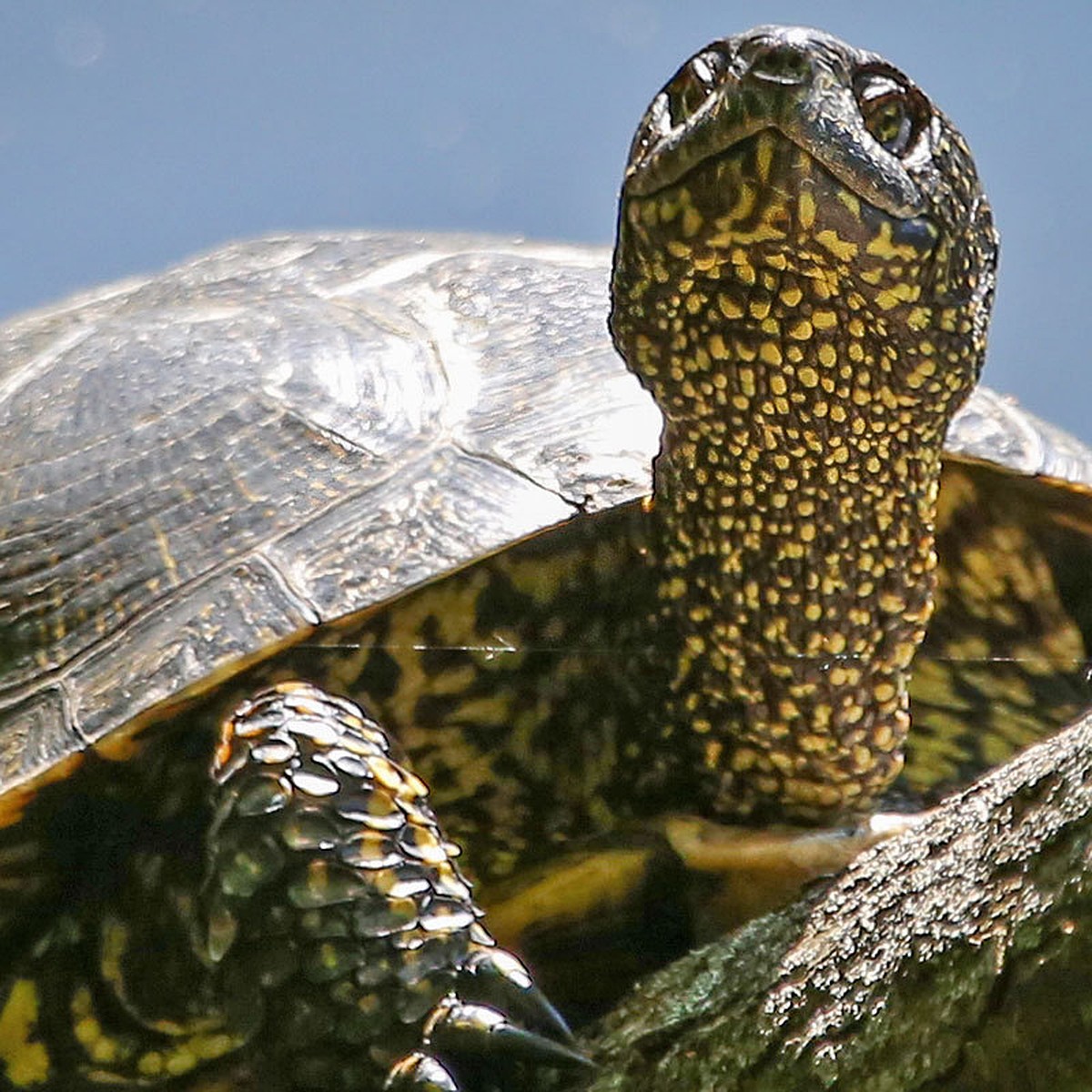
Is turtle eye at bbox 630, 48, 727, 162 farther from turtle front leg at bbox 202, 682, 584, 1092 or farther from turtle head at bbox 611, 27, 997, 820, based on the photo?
turtle front leg at bbox 202, 682, 584, 1092

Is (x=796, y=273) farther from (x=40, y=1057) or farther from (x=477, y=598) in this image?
(x=40, y=1057)

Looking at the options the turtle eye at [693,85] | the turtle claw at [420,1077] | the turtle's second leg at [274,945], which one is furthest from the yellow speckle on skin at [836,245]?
the turtle claw at [420,1077]

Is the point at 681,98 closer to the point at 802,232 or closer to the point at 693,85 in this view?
the point at 693,85

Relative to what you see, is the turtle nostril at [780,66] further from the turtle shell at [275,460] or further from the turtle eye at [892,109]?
the turtle shell at [275,460]

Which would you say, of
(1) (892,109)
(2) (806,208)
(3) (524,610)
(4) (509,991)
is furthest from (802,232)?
(4) (509,991)

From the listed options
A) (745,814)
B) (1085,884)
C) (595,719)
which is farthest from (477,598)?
(1085,884)

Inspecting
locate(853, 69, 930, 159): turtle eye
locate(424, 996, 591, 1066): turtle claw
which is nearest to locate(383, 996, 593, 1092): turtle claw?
locate(424, 996, 591, 1066): turtle claw

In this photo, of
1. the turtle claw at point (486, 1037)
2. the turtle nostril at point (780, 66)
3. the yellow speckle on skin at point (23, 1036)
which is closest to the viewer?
the turtle claw at point (486, 1037)
